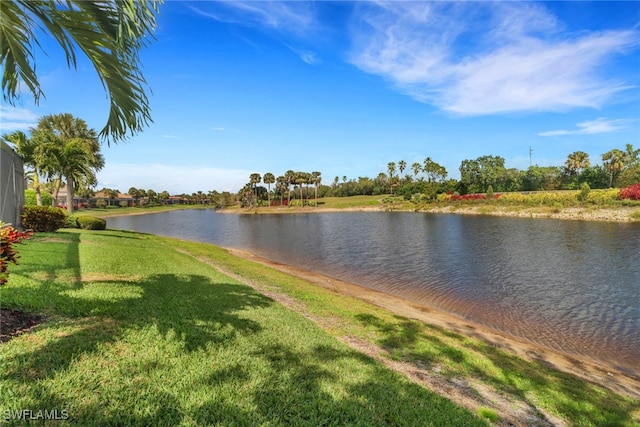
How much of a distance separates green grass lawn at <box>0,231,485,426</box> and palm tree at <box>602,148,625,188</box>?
101860 mm

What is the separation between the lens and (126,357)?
14.5ft

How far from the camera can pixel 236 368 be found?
468 centimetres

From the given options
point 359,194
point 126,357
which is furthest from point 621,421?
point 359,194

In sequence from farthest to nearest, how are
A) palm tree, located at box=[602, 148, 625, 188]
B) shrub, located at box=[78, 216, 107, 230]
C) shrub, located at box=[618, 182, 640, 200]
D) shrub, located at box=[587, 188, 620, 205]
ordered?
palm tree, located at box=[602, 148, 625, 188], shrub, located at box=[587, 188, 620, 205], shrub, located at box=[618, 182, 640, 200], shrub, located at box=[78, 216, 107, 230]

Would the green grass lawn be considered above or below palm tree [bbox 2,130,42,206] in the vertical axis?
below

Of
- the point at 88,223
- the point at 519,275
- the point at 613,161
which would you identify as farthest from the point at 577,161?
the point at 88,223

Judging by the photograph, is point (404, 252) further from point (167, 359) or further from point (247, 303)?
point (167, 359)

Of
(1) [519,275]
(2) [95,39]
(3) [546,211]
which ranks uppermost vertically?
(2) [95,39]

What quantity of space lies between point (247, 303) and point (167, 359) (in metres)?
4.42

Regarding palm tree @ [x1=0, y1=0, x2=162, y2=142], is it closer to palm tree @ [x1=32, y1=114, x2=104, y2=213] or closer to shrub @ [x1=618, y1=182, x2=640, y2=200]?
palm tree @ [x1=32, y1=114, x2=104, y2=213]

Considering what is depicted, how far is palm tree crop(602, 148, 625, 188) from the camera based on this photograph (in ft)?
256

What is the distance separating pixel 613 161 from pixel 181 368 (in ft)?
347

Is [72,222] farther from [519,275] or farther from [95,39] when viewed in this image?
[519,275]

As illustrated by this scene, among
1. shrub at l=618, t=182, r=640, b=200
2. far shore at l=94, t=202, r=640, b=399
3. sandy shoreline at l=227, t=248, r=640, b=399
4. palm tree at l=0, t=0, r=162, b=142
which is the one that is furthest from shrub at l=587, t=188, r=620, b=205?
palm tree at l=0, t=0, r=162, b=142
